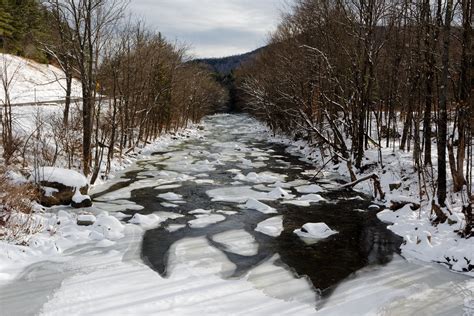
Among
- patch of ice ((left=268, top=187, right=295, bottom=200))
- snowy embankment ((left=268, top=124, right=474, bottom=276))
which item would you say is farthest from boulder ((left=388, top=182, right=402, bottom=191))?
patch of ice ((left=268, top=187, right=295, bottom=200))

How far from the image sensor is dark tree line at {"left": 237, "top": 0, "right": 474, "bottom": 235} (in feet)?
36.4

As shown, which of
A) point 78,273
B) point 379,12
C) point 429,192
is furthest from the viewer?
point 379,12

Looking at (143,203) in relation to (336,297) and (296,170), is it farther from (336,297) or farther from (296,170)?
(296,170)

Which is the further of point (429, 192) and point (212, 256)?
point (429, 192)

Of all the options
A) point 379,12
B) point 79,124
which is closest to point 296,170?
point 379,12

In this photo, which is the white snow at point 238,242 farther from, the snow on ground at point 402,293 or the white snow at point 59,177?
the white snow at point 59,177

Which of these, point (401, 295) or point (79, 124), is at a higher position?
point (79, 124)

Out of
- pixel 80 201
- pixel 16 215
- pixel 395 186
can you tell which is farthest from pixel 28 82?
pixel 395 186

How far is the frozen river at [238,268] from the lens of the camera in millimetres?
6594

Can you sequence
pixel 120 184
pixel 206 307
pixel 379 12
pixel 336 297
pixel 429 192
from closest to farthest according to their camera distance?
pixel 206 307 → pixel 336 297 → pixel 429 192 → pixel 120 184 → pixel 379 12

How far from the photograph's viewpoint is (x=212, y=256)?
8.91 m

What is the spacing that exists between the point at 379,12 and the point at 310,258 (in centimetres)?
1347

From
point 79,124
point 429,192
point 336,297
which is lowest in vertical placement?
point 336,297

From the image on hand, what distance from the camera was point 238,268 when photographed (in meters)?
8.32
